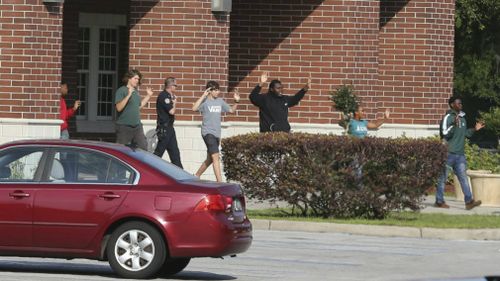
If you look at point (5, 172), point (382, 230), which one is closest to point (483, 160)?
point (382, 230)

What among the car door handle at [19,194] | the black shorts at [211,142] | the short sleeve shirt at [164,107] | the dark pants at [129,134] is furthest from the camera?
the short sleeve shirt at [164,107]

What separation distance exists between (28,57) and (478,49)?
1262 inches

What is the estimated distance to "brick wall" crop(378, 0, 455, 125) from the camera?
3238cm

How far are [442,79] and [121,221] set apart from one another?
19.5 m

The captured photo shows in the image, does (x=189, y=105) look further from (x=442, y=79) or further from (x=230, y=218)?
(x=230, y=218)

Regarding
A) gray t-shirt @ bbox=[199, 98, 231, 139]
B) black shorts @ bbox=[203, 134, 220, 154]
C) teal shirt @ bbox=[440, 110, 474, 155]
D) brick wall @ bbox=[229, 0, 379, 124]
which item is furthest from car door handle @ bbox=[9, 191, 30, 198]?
brick wall @ bbox=[229, 0, 379, 124]

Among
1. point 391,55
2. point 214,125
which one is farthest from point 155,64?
point 391,55

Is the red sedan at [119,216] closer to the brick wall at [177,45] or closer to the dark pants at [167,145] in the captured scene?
the dark pants at [167,145]

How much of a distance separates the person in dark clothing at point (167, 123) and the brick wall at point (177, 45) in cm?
201

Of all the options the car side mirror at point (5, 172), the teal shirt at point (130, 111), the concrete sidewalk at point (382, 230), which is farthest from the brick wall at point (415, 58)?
the car side mirror at point (5, 172)

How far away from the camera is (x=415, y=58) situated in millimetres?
32531

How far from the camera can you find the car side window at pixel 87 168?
47.2 ft

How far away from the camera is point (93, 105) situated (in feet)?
100

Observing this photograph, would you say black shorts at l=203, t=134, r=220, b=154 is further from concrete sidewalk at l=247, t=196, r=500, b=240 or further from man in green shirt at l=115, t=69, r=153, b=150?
concrete sidewalk at l=247, t=196, r=500, b=240
